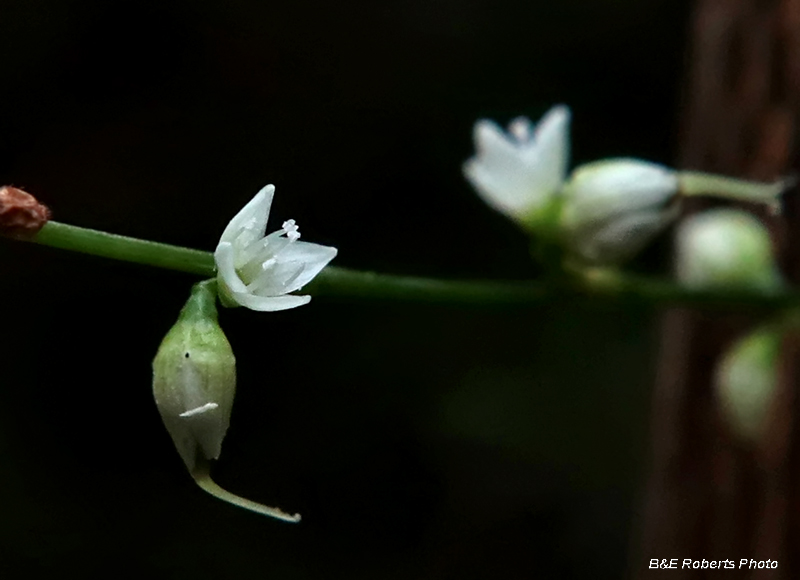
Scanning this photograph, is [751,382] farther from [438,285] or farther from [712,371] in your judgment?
[438,285]

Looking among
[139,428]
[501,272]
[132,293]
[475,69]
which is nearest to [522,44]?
[475,69]

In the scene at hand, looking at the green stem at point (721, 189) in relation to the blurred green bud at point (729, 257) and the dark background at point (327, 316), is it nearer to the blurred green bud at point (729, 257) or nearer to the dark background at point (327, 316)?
the blurred green bud at point (729, 257)

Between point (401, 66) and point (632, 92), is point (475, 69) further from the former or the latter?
point (632, 92)

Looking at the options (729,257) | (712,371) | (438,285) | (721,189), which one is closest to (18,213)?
(438,285)

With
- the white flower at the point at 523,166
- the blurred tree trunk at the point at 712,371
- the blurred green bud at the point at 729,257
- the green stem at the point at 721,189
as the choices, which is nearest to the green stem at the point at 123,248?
the white flower at the point at 523,166

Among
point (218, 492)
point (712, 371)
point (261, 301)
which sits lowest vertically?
point (218, 492)

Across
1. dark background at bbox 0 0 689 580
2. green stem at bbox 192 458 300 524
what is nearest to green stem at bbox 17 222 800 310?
green stem at bbox 192 458 300 524
